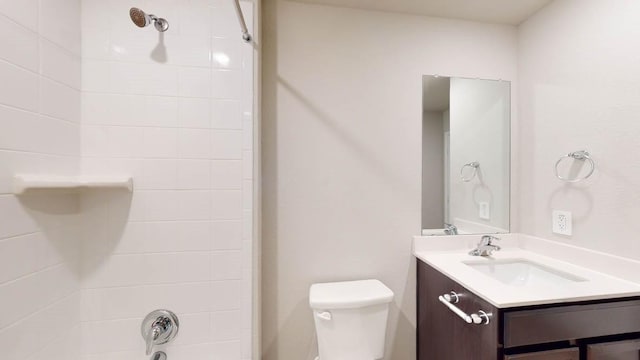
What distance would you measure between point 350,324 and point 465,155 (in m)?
1.18

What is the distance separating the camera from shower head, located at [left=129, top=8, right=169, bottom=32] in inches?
41.3

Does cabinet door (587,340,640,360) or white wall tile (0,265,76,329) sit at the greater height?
white wall tile (0,265,76,329)

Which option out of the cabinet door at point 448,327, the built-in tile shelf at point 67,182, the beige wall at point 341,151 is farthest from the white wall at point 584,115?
the built-in tile shelf at point 67,182

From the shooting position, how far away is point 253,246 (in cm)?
126

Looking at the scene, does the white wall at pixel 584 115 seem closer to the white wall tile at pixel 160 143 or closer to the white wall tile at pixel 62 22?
the white wall tile at pixel 160 143

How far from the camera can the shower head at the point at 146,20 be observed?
1049 mm

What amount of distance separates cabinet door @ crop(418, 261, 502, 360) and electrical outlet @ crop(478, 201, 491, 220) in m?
0.52

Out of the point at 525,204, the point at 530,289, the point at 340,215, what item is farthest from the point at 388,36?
the point at 530,289

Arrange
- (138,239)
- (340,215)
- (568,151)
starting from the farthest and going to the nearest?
(340,215)
(568,151)
(138,239)

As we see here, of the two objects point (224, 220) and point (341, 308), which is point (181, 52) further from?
point (341, 308)

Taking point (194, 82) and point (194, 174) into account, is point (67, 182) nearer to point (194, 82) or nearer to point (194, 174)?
point (194, 174)

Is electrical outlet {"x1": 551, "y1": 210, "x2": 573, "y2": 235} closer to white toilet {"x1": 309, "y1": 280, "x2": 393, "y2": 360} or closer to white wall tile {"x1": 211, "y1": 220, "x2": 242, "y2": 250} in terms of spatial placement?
white toilet {"x1": 309, "y1": 280, "x2": 393, "y2": 360}

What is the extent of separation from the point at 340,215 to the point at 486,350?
2.75 feet

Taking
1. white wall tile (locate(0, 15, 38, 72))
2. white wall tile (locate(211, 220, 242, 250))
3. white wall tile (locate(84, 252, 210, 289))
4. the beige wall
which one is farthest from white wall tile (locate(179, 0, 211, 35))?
white wall tile (locate(84, 252, 210, 289))
